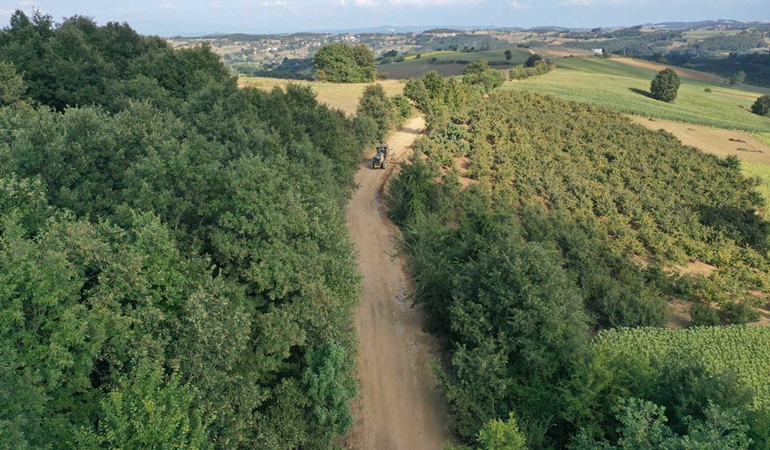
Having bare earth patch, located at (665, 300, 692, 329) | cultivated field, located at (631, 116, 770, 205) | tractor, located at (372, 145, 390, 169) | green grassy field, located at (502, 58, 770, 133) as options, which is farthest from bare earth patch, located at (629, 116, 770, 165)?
tractor, located at (372, 145, 390, 169)

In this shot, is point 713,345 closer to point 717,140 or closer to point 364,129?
point 364,129

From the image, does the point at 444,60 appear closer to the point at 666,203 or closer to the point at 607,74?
the point at 607,74

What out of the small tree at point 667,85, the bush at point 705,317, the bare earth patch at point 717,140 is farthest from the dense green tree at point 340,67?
the bush at point 705,317

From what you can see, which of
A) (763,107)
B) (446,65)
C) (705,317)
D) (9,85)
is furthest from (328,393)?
(446,65)

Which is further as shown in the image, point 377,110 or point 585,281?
point 377,110

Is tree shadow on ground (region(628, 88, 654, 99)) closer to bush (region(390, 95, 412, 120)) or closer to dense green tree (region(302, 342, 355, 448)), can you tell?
bush (region(390, 95, 412, 120))

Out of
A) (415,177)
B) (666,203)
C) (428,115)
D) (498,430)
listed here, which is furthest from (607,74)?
(498,430)
